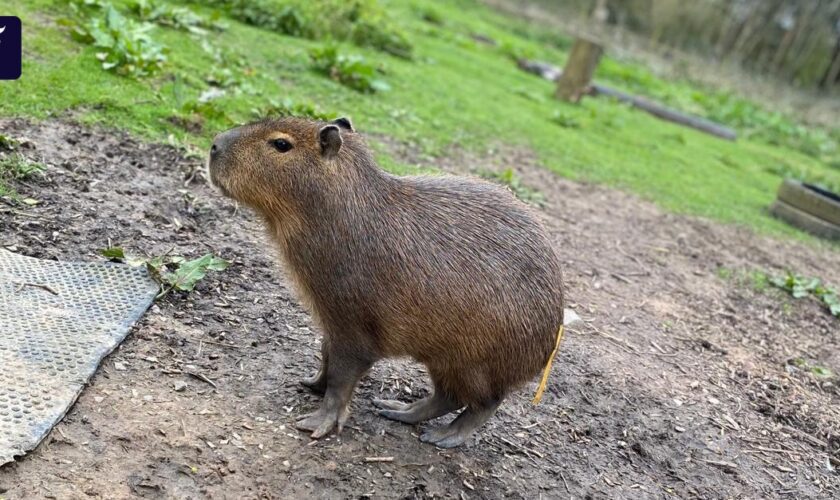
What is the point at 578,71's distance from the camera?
445 inches

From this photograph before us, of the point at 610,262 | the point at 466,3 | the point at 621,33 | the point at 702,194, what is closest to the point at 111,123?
the point at 610,262

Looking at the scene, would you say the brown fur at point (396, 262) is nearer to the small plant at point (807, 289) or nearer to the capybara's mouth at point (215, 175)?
the capybara's mouth at point (215, 175)

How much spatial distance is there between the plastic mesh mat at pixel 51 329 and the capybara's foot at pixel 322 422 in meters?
0.80

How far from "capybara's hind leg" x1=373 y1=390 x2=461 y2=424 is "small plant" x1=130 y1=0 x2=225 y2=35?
496cm

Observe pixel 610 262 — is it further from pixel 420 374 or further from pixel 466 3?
pixel 466 3

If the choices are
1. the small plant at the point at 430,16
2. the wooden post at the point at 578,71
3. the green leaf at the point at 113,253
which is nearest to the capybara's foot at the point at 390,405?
the green leaf at the point at 113,253

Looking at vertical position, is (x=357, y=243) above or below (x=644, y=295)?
above

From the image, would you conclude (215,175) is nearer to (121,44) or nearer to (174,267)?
(174,267)

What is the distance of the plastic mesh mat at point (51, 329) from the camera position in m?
2.62

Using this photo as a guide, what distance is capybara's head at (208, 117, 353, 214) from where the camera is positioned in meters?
2.97

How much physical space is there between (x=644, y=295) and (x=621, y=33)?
18.3m

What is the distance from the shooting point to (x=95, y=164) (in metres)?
4.43

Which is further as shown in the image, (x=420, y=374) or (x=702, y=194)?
(x=702, y=194)

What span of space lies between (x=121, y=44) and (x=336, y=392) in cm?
377
